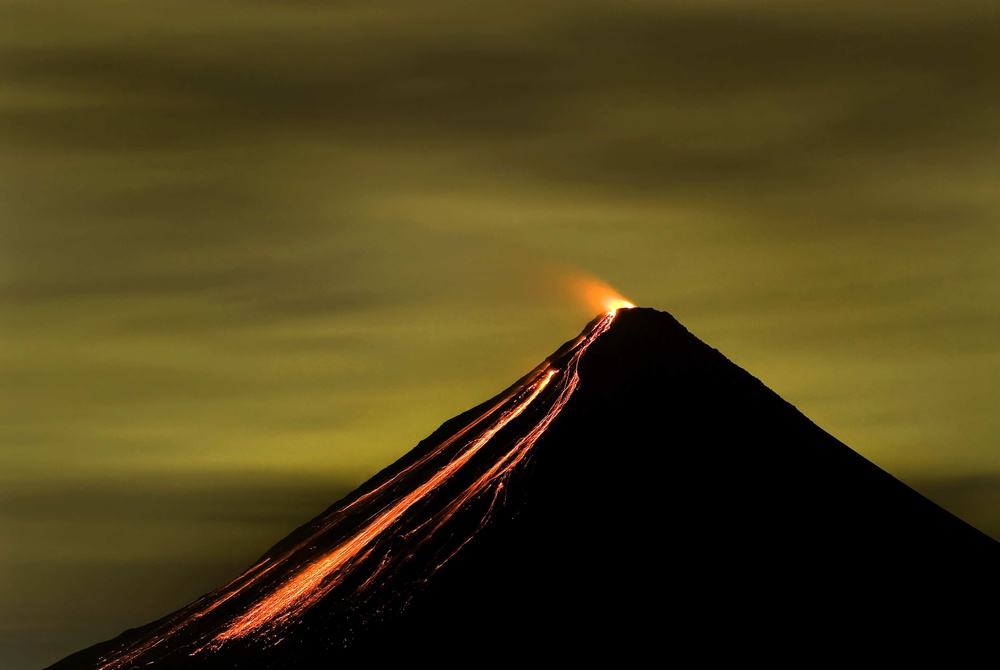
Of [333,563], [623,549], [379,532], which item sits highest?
[379,532]

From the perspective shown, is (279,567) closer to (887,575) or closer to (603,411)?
(603,411)

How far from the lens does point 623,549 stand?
104 metres

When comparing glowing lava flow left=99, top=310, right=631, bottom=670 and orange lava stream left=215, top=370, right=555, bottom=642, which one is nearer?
glowing lava flow left=99, top=310, right=631, bottom=670

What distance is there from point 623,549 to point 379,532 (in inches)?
584

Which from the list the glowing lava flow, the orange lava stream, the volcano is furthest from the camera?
the orange lava stream

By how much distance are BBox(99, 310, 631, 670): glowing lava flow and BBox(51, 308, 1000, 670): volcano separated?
22 cm

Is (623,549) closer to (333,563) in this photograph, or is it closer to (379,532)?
(379,532)

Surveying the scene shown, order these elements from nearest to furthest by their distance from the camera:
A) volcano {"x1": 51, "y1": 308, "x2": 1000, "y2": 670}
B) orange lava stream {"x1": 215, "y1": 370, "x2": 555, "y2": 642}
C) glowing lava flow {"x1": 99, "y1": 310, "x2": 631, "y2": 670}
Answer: volcano {"x1": 51, "y1": 308, "x2": 1000, "y2": 670} → glowing lava flow {"x1": 99, "y1": 310, "x2": 631, "y2": 670} → orange lava stream {"x1": 215, "y1": 370, "x2": 555, "y2": 642}

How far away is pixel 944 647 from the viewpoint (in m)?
98.6

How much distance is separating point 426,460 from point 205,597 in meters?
14.5

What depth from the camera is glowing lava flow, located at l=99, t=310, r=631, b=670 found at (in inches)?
4284

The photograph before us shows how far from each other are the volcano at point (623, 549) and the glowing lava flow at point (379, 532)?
0.71 feet

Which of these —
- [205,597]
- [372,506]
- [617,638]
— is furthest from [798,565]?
[205,597]

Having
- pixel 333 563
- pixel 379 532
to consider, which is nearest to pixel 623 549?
pixel 379 532
